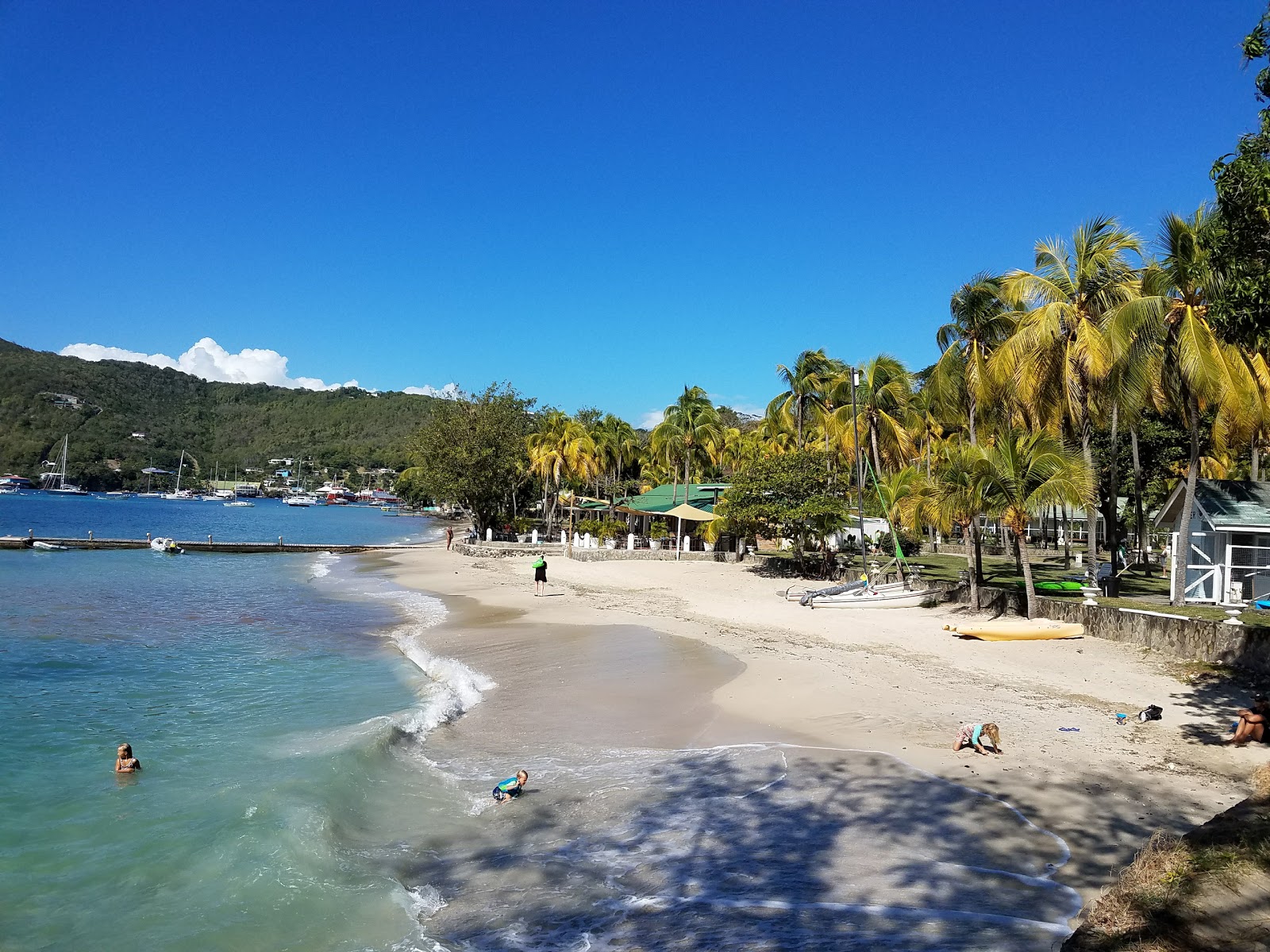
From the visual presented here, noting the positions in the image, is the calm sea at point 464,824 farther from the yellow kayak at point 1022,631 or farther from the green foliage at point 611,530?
the green foliage at point 611,530

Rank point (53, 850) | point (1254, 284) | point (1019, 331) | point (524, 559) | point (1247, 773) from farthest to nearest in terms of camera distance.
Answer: point (524, 559), point (1019, 331), point (1254, 284), point (1247, 773), point (53, 850)

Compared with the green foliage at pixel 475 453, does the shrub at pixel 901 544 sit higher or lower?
lower

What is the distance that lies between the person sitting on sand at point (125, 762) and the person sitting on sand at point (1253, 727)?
14574 millimetres

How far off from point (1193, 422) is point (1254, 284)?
11.0m

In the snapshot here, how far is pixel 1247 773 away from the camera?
8672 millimetres

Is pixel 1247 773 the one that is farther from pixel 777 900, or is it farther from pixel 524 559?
pixel 524 559

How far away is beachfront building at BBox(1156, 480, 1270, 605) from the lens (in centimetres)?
1806

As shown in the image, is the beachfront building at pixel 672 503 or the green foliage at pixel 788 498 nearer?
the green foliage at pixel 788 498

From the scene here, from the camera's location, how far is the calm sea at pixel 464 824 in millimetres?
6391

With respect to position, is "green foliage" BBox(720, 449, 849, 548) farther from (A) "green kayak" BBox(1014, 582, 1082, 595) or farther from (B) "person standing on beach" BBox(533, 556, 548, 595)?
(A) "green kayak" BBox(1014, 582, 1082, 595)

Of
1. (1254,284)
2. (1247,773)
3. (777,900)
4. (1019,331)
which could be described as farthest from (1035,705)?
(1019,331)

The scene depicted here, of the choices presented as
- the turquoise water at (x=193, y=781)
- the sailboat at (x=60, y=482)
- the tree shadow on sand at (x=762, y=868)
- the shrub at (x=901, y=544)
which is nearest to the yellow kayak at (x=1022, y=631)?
the tree shadow on sand at (x=762, y=868)

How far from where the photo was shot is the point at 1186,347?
17.8 meters

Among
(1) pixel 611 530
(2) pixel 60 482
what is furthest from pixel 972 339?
(2) pixel 60 482
